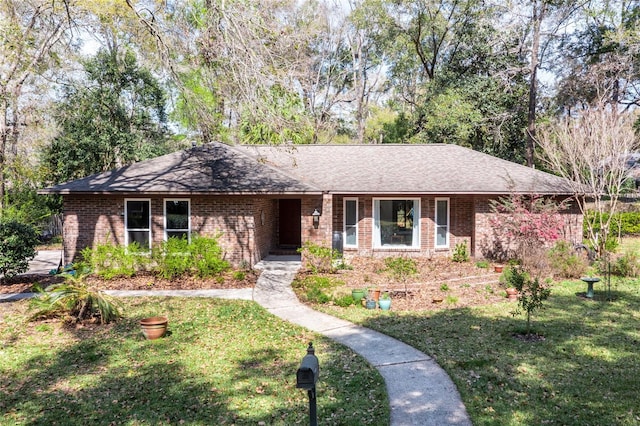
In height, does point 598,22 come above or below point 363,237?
above

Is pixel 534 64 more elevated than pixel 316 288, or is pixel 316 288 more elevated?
pixel 534 64

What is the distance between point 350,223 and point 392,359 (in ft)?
33.0

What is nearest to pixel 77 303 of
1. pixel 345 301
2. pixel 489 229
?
pixel 345 301

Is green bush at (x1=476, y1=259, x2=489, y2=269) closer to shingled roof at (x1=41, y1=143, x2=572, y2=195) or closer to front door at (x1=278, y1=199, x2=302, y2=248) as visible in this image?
shingled roof at (x1=41, y1=143, x2=572, y2=195)

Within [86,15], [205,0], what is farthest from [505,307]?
[86,15]

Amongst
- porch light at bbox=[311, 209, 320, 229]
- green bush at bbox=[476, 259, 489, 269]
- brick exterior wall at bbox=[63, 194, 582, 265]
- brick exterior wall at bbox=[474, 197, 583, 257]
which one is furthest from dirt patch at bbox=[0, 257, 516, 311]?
porch light at bbox=[311, 209, 320, 229]

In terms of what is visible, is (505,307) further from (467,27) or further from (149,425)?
(467,27)

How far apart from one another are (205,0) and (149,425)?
7.96 metres

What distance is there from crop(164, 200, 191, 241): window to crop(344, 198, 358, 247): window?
18.7ft

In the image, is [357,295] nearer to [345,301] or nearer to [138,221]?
[345,301]

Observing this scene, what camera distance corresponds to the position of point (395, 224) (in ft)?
54.5

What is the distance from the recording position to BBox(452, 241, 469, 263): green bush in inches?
621

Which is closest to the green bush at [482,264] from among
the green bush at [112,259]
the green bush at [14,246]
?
the green bush at [112,259]

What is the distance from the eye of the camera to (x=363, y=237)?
16.6 meters
